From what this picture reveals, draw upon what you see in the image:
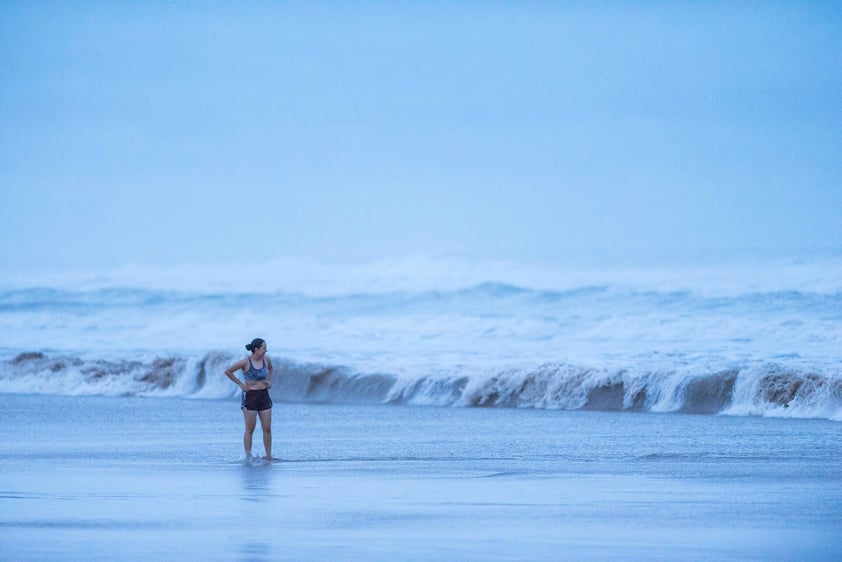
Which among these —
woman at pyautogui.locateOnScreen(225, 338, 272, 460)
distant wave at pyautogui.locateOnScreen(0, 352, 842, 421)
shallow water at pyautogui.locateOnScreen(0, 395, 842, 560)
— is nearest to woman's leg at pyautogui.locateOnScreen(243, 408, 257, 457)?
woman at pyautogui.locateOnScreen(225, 338, 272, 460)

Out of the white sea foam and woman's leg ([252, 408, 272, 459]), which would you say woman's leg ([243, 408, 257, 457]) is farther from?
the white sea foam

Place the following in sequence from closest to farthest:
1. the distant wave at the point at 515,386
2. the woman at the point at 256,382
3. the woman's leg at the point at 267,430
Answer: the woman's leg at the point at 267,430, the woman at the point at 256,382, the distant wave at the point at 515,386

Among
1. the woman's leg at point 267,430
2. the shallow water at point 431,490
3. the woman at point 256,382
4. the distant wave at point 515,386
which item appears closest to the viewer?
the shallow water at point 431,490

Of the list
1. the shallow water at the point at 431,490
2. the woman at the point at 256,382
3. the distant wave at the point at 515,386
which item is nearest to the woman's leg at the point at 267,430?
the woman at the point at 256,382

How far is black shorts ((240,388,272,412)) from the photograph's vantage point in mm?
13562

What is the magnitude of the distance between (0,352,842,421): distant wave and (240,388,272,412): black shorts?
24.0 feet

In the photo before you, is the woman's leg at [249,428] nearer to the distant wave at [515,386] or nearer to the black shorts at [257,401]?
the black shorts at [257,401]

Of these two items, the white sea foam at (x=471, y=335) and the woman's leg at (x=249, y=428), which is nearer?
the woman's leg at (x=249, y=428)

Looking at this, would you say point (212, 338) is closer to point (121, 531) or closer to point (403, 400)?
point (403, 400)

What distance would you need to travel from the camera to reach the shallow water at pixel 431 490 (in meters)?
7.89

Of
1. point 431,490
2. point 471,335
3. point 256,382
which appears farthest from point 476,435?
point 471,335

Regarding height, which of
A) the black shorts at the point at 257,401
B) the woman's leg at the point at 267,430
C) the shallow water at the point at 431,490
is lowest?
the shallow water at the point at 431,490

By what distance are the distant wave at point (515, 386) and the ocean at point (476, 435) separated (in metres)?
0.04

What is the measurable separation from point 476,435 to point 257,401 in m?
2.94
